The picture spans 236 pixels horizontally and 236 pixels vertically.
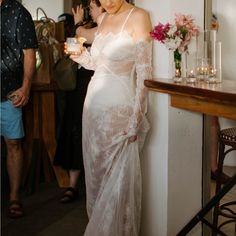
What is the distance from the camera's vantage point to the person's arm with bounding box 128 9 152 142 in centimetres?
174

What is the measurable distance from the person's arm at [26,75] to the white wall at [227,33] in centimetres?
99

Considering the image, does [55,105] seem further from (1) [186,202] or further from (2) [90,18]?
(1) [186,202]

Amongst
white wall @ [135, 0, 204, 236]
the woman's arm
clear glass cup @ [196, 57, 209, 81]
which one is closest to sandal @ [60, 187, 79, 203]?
white wall @ [135, 0, 204, 236]

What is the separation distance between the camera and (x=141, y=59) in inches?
68.7

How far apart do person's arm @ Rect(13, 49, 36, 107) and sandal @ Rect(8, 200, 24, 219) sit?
59 cm

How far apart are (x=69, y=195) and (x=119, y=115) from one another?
105 cm

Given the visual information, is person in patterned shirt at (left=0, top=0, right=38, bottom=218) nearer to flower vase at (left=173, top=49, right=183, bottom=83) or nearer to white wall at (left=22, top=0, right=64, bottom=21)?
white wall at (left=22, top=0, right=64, bottom=21)

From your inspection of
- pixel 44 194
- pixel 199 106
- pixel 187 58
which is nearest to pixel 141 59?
pixel 187 58

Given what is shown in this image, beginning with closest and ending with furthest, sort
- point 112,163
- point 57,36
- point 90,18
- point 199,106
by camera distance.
Result: point 199,106 < point 112,163 < point 90,18 < point 57,36

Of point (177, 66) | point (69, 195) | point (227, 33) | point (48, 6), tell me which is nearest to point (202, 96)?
point (177, 66)

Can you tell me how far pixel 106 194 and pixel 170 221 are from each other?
310mm

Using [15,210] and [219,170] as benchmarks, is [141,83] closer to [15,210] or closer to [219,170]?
[219,170]

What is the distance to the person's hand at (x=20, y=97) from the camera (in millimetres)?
2254

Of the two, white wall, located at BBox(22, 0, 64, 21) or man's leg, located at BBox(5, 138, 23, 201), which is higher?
white wall, located at BBox(22, 0, 64, 21)
